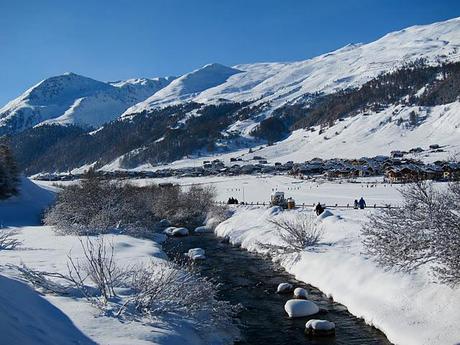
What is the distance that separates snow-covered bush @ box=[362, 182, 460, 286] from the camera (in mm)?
18453

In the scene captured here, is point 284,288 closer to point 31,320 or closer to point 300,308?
point 300,308

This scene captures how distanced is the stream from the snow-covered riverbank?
2.10ft

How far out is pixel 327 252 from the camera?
104 feet

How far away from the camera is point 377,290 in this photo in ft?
75.7

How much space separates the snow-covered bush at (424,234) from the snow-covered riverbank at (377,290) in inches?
30.4

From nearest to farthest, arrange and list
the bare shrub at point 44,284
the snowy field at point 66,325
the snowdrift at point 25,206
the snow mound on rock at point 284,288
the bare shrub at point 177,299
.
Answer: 1. the snowy field at point 66,325
2. the bare shrub at point 177,299
3. the bare shrub at point 44,284
4. the snow mound on rock at point 284,288
5. the snowdrift at point 25,206

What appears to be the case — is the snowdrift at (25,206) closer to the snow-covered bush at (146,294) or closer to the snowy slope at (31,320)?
the snow-covered bush at (146,294)

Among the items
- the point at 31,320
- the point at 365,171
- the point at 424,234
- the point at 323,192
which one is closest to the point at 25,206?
the point at 323,192

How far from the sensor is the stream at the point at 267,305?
19.6 meters

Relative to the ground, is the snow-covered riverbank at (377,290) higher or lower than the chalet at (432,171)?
lower

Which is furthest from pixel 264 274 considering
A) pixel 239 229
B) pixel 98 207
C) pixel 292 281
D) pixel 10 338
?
pixel 98 207

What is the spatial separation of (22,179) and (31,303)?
2751 inches

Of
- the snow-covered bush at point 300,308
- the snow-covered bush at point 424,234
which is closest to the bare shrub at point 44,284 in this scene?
the snow-covered bush at point 300,308

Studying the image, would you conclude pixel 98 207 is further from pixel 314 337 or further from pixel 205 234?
pixel 314 337
